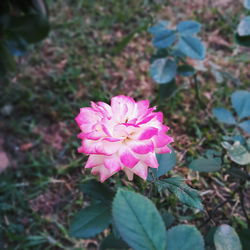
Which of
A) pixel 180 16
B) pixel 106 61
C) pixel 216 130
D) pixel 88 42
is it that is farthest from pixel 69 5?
pixel 216 130

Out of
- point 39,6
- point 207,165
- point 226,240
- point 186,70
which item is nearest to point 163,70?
point 186,70

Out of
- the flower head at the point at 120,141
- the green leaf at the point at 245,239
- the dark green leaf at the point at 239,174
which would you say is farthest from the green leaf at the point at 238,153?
the flower head at the point at 120,141

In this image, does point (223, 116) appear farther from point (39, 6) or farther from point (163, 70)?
point (39, 6)

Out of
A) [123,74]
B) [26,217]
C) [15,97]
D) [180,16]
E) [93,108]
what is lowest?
[26,217]

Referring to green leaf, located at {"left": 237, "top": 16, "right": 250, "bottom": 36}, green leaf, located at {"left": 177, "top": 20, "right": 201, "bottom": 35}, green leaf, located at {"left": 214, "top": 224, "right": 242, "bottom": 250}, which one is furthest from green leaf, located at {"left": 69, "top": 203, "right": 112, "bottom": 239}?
green leaf, located at {"left": 177, "top": 20, "right": 201, "bottom": 35}

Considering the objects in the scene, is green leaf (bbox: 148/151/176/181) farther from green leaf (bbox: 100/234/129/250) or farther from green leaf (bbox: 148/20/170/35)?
green leaf (bbox: 148/20/170/35)

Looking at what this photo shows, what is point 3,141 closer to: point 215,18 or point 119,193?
point 119,193
